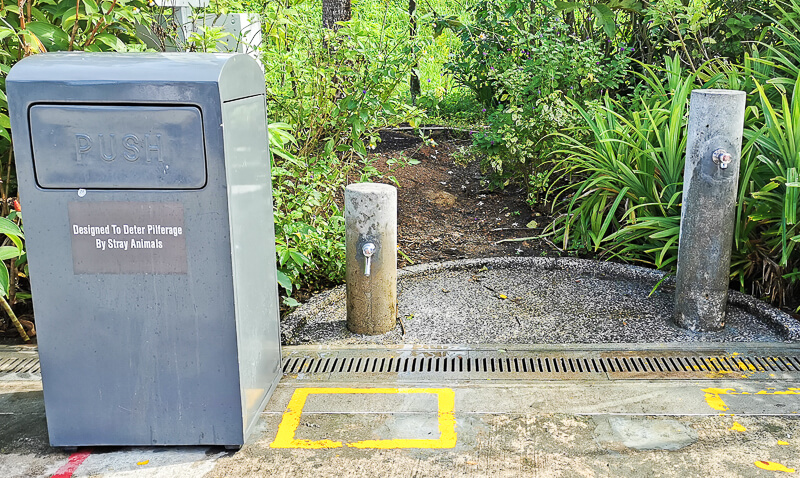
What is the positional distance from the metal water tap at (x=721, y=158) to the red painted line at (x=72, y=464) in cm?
335

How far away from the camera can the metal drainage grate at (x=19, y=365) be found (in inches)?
138

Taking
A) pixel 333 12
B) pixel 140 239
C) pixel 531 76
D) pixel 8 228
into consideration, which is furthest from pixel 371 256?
pixel 333 12

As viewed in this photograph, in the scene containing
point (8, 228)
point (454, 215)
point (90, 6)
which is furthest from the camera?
point (454, 215)

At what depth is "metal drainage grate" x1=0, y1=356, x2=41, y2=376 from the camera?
11.5 ft

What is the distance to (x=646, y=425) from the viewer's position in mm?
2896

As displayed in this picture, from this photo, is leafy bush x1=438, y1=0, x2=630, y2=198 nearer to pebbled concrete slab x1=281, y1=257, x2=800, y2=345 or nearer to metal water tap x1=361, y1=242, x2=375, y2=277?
pebbled concrete slab x1=281, y1=257, x2=800, y2=345

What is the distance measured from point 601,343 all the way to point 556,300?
0.68m

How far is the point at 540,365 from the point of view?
138 inches

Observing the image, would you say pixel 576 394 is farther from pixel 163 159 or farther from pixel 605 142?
pixel 605 142

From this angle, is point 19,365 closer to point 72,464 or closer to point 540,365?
point 72,464

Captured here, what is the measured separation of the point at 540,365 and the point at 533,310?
82cm

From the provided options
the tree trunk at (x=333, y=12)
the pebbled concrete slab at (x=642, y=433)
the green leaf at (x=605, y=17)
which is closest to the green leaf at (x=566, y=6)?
the green leaf at (x=605, y=17)

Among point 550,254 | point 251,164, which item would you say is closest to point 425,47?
point 550,254

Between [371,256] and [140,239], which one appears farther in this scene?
[371,256]
